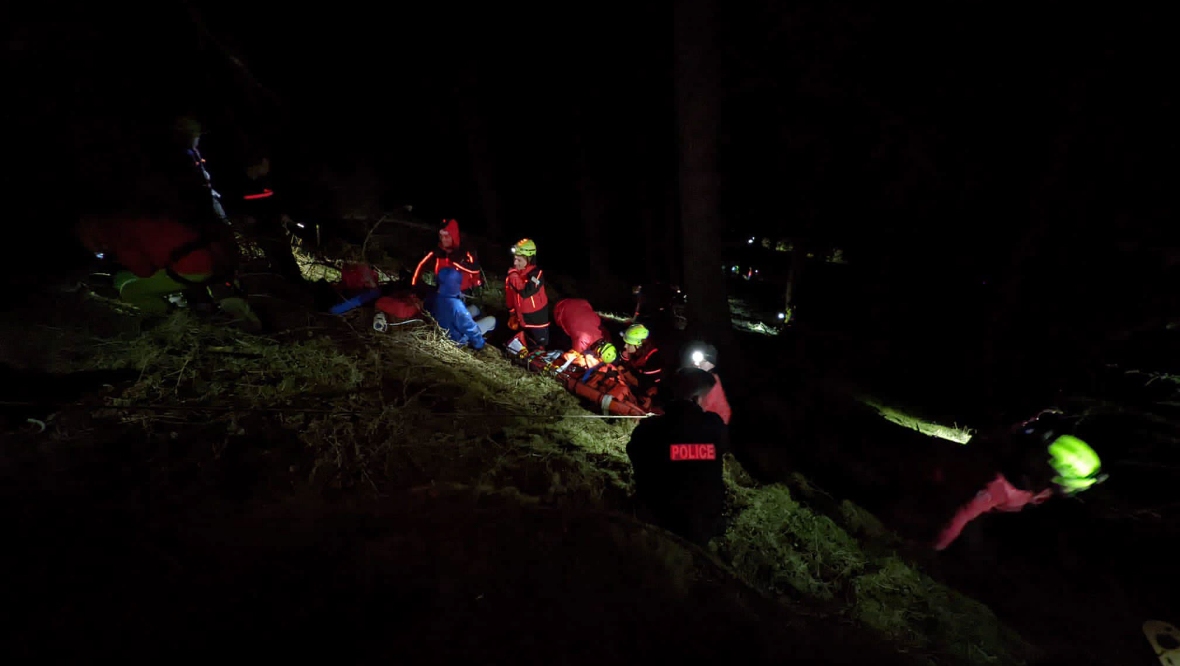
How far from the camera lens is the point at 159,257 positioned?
190 inches

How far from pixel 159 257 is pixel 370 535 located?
155 inches

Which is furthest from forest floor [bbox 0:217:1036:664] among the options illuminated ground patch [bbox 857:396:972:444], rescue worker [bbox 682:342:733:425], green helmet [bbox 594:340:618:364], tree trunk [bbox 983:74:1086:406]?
tree trunk [bbox 983:74:1086:406]

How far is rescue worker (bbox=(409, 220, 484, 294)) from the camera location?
22.2 feet

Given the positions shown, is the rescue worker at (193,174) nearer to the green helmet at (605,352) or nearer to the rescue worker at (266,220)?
the rescue worker at (266,220)

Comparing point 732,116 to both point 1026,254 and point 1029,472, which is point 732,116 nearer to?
point 1026,254

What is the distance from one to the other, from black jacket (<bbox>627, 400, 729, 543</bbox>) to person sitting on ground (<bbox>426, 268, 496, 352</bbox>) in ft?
13.8

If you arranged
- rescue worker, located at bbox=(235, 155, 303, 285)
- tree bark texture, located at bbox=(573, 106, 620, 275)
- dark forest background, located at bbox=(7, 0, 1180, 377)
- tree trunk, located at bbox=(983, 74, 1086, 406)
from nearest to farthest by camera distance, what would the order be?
dark forest background, located at bbox=(7, 0, 1180, 377)
rescue worker, located at bbox=(235, 155, 303, 285)
tree trunk, located at bbox=(983, 74, 1086, 406)
tree bark texture, located at bbox=(573, 106, 620, 275)

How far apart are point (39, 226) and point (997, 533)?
37.6 ft

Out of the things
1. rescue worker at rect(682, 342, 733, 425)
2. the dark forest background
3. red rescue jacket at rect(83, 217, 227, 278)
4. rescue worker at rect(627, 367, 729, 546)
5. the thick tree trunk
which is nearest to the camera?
rescue worker at rect(627, 367, 729, 546)

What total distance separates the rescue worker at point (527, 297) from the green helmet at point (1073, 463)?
5723mm

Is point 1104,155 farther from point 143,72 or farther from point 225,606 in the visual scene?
point 143,72

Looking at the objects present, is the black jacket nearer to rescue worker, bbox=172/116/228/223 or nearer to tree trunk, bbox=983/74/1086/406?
rescue worker, bbox=172/116/228/223

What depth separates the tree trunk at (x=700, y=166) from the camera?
6906 mm

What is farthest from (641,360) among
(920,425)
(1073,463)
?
(920,425)
